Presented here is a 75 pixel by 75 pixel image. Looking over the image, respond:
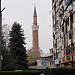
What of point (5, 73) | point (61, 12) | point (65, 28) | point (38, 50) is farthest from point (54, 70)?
point (38, 50)

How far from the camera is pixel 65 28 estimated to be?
6038 cm

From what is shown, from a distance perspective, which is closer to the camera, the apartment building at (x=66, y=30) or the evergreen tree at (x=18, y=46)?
the apartment building at (x=66, y=30)

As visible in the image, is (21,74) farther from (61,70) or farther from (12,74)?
(61,70)

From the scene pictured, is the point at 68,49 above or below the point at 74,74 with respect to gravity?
above

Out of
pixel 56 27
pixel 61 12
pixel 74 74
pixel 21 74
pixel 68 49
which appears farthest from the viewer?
pixel 56 27

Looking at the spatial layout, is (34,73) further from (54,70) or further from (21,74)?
(54,70)

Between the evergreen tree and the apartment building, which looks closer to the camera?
the apartment building

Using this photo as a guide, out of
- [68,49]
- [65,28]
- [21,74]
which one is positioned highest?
[65,28]

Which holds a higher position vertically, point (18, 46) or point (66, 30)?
point (66, 30)

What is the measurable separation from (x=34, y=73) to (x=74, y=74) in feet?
44.0

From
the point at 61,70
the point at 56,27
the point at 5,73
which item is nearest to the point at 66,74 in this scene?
the point at 61,70

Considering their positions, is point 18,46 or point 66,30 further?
point 18,46

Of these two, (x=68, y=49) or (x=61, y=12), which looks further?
(x=61, y=12)

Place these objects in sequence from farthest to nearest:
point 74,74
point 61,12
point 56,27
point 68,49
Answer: point 56,27 < point 61,12 < point 68,49 < point 74,74
